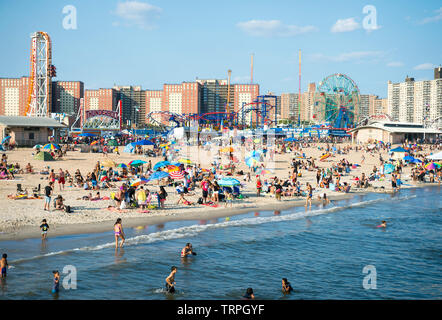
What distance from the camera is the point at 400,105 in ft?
536

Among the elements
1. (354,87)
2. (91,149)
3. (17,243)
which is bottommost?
(17,243)

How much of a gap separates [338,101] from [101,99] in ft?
393

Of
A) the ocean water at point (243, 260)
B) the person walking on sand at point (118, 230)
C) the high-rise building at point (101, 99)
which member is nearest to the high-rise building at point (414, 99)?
the high-rise building at point (101, 99)

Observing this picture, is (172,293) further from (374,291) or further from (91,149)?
(91,149)

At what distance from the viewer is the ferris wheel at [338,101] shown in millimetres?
85000

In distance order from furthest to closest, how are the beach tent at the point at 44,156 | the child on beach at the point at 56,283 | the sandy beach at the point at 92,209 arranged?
the beach tent at the point at 44,156 → the sandy beach at the point at 92,209 → the child on beach at the point at 56,283

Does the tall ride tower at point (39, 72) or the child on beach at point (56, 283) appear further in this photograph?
the tall ride tower at point (39, 72)

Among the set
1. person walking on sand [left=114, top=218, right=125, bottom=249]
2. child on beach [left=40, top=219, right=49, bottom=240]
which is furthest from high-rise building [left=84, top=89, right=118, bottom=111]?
person walking on sand [left=114, top=218, right=125, bottom=249]

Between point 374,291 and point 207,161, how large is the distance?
87.3 feet

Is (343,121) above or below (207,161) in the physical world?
above

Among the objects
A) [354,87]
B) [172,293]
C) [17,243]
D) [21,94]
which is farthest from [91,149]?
[21,94]

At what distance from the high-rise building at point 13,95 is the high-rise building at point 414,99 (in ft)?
473

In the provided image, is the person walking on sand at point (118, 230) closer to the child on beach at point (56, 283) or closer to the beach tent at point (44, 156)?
the child on beach at point (56, 283)
